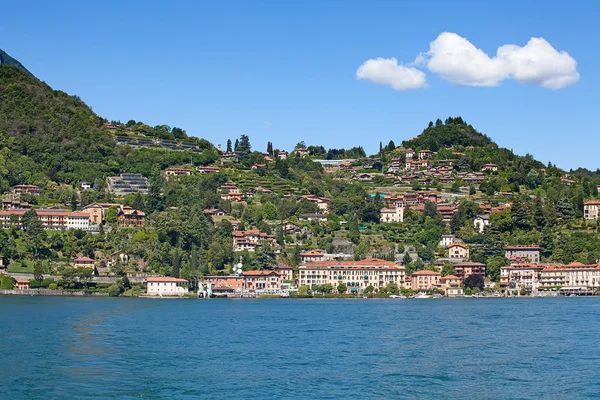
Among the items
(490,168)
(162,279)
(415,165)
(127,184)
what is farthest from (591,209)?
(127,184)

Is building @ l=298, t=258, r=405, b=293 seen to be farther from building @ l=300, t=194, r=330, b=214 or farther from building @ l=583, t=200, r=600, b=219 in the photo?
building @ l=583, t=200, r=600, b=219

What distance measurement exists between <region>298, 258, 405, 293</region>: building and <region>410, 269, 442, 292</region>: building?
1430mm

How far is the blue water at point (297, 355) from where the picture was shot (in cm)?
3003

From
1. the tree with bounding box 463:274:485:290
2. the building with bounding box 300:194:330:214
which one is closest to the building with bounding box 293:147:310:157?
the building with bounding box 300:194:330:214

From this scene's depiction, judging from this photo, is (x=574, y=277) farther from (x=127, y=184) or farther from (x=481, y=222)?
(x=127, y=184)

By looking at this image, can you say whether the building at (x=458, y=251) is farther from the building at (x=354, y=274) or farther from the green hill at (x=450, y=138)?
the green hill at (x=450, y=138)

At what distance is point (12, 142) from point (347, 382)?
98.9 meters

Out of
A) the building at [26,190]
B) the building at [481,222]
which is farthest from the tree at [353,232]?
the building at [26,190]

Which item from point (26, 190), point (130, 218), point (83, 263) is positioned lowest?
point (83, 263)

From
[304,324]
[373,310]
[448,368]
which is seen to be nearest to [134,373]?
[448,368]

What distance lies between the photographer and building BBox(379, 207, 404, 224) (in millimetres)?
113069

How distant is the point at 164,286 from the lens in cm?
8450

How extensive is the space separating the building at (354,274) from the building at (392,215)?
2179 centimetres

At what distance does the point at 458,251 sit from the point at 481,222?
500 inches
